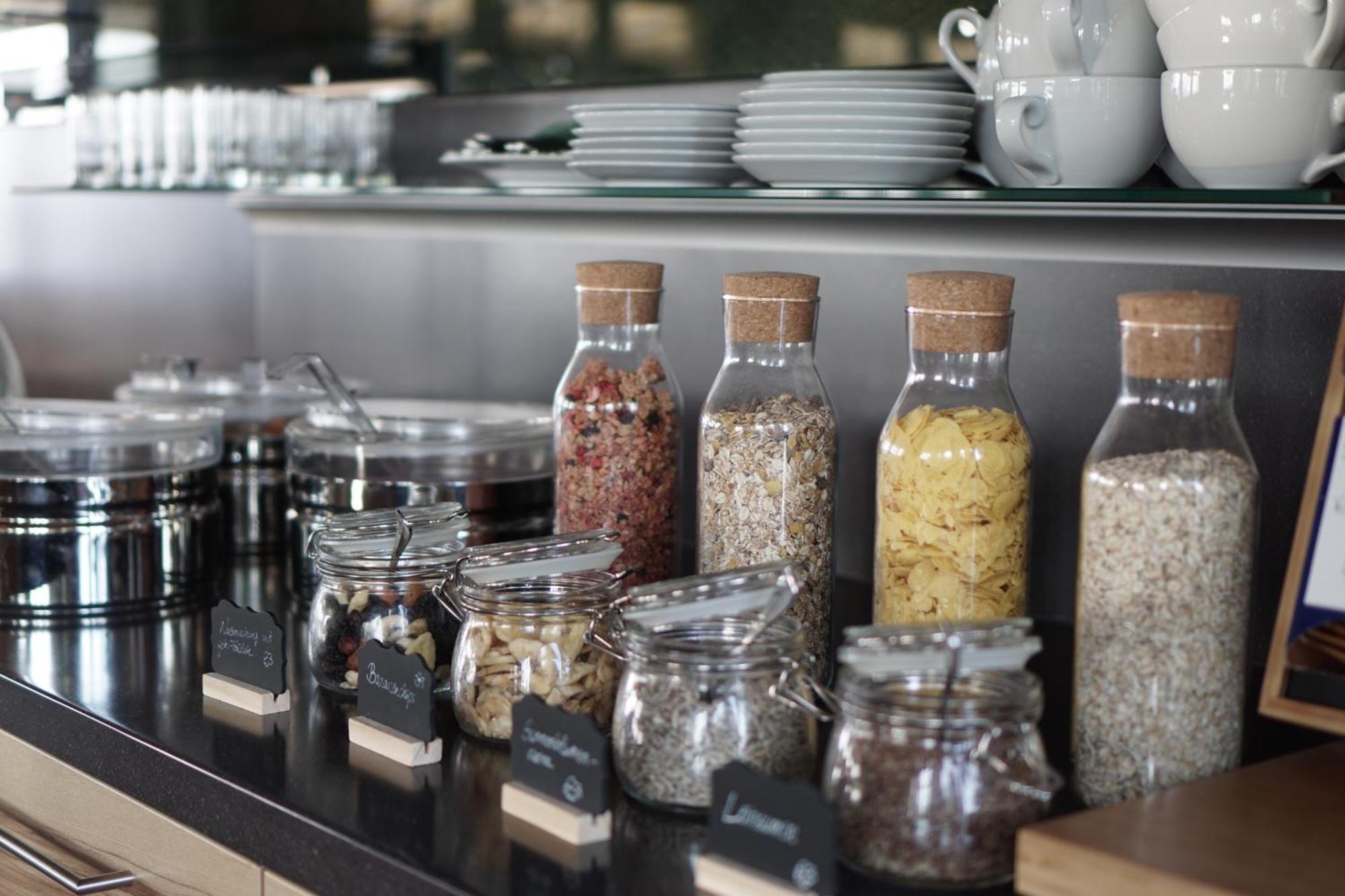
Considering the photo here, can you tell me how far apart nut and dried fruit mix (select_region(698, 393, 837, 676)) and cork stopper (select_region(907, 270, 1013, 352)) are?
12 cm

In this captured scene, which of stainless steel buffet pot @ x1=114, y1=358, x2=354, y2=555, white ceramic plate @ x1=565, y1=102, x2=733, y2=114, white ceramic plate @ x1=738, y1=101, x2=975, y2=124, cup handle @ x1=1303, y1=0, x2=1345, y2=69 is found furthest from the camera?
stainless steel buffet pot @ x1=114, y1=358, x2=354, y2=555

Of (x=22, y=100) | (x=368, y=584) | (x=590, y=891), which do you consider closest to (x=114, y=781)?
(x=368, y=584)

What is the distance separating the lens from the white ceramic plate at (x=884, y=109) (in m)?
1.08

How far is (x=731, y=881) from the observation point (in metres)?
0.79

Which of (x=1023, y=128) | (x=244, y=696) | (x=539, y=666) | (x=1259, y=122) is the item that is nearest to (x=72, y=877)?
(x=244, y=696)

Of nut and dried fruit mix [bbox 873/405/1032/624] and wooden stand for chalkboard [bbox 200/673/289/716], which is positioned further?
wooden stand for chalkboard [bbox 200/673/289/716]

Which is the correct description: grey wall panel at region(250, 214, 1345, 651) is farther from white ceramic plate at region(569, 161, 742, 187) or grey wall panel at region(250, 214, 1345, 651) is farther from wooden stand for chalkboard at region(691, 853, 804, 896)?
wooden stand for chalkboard at region(691, 853, 804, 896)

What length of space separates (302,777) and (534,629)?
173 mm

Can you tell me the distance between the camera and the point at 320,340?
202 centimetres

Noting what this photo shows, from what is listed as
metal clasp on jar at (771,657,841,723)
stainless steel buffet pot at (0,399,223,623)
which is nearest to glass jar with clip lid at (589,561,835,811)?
metal clasp on jar at (771,657,841,723)

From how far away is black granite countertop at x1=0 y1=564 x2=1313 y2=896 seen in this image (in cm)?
84

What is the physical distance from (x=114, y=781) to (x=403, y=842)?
1.08 ft

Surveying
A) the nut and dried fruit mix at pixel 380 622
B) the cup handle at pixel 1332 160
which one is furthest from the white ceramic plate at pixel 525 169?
the cup handle at pixel 1332 160

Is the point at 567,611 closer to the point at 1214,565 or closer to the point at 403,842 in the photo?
the point at 403,842
